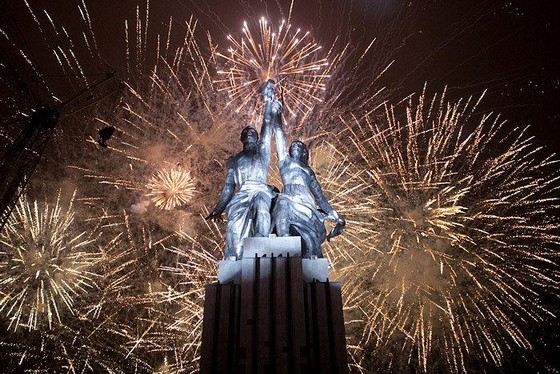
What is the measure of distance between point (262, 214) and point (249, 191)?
78 centimetres

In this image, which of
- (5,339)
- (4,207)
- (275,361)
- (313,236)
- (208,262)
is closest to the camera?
(275,361)

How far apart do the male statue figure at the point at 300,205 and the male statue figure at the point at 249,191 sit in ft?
0.96

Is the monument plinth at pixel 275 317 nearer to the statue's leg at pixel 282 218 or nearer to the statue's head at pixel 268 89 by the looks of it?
the statue's leg at pixel 282 218

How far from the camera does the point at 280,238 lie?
871 cm

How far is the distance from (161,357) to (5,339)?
7.90 meters

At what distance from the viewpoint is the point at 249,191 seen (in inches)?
388

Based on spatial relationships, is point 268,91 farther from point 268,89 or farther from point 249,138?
point 249,138

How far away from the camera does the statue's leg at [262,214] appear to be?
9180 millimetres

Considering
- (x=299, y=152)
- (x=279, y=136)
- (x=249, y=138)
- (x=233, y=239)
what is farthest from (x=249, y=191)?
(x=279, y=136)

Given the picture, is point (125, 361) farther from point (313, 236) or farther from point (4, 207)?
point (313, 236)

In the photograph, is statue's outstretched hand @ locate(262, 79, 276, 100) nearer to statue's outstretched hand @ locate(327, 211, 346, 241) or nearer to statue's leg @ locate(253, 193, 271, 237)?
statue's leg @ locate(253, 193, 271, 237)

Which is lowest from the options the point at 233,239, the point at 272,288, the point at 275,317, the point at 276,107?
the point at 275,317

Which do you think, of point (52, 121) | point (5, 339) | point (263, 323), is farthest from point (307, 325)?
point (5, 339)

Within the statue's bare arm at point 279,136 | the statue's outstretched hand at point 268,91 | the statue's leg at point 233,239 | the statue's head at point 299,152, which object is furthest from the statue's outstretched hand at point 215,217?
the statue's outstretched hand at point 268,91
